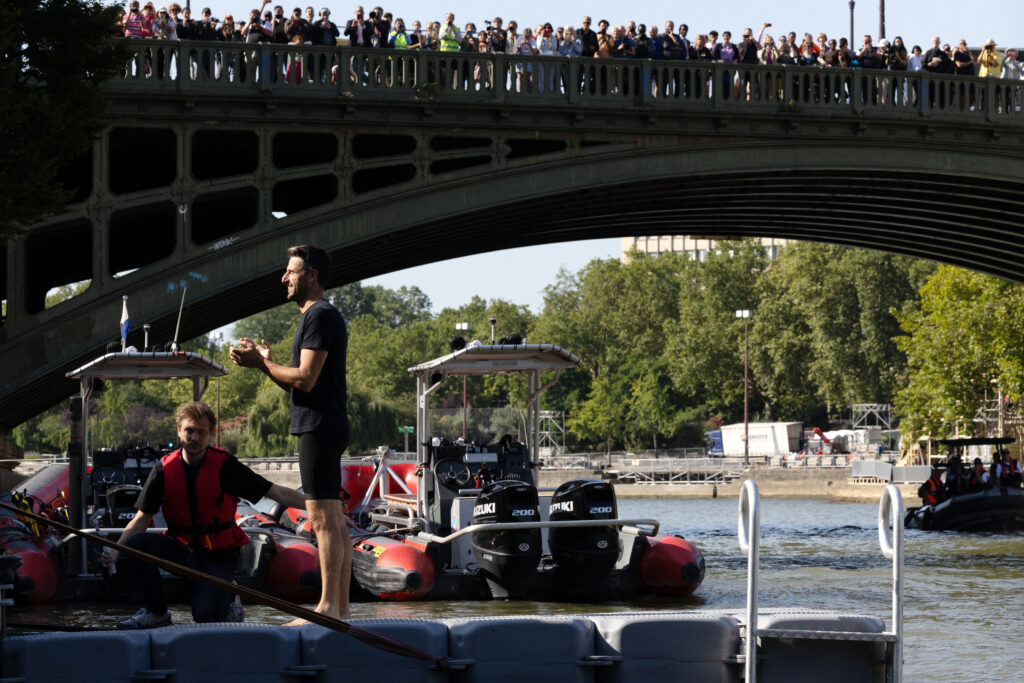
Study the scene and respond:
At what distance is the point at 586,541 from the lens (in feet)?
62.3

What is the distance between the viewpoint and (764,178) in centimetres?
2875

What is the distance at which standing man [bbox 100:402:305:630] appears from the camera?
8.85m

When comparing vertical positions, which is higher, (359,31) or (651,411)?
(359,31)

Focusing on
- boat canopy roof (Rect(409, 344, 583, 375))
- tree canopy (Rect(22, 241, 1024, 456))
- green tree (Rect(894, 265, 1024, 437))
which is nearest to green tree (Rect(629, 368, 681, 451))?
tree canopy (Rect(22, 241, 1024, 456))

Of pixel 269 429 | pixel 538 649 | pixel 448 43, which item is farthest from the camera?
pixel 269 429

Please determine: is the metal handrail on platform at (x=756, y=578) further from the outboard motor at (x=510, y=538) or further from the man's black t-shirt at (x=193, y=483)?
the outboard motor at (x=510, y=538)

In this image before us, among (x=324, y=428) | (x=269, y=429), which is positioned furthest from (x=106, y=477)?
(x=269, y=429)

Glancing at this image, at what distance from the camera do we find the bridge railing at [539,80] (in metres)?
25.0

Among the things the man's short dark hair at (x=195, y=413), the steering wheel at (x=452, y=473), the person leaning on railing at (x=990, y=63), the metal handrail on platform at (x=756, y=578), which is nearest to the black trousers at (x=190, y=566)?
the man's short dark hair at (x=195, y=413)

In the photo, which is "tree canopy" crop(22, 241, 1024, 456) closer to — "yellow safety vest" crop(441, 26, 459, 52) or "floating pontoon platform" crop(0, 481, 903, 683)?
"yellow safety vest" crop(441, 26, 459, 52)

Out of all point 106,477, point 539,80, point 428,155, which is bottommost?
point 106,477

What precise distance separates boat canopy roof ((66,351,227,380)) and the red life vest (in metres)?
11.7

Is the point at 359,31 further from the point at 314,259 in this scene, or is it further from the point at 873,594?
the point at 314,259

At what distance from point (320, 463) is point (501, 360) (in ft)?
43.5
